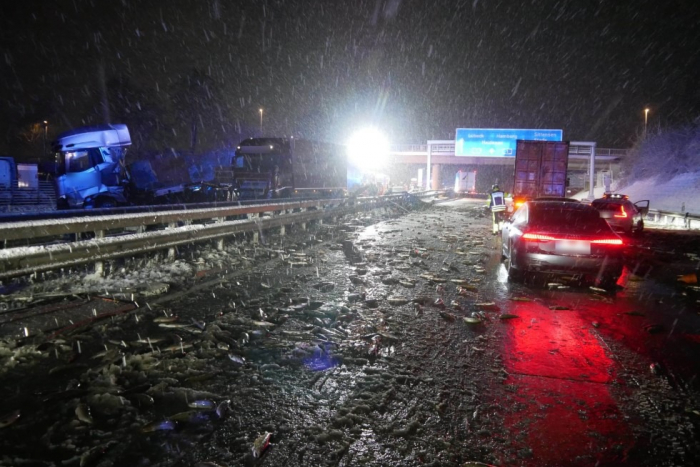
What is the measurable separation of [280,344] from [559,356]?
278cm

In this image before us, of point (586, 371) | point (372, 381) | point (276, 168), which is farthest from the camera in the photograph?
point (276, 168)

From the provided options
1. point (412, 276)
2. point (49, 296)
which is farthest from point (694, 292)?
point (49, 296)

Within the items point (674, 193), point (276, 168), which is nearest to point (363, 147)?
point (276, 168)

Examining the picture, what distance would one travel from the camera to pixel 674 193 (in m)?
34.5

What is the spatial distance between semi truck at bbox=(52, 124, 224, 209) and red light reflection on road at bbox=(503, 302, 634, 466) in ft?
55.7

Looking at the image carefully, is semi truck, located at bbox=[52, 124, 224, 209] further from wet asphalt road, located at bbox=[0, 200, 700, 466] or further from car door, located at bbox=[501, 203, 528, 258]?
car door, located at bbox=[501, 203, 528, 258]

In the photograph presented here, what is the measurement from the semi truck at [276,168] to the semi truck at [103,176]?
3.01m

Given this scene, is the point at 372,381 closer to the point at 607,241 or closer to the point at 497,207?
the point at 607,241

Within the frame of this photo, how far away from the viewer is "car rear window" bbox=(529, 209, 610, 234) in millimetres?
7258

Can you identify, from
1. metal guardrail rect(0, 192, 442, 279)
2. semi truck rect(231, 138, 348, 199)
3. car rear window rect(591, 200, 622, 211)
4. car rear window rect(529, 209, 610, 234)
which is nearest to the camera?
metal guardrail rect(0, 192, 442, 279)

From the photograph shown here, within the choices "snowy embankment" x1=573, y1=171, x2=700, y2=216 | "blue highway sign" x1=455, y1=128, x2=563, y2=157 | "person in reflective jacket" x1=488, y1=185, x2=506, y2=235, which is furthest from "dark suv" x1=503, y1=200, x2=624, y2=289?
"blue highway sign" x1=455, y1=128, x2=563, y2=157

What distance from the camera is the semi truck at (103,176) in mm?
17531

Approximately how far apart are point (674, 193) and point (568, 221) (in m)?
34.9

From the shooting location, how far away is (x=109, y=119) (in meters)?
54.0
